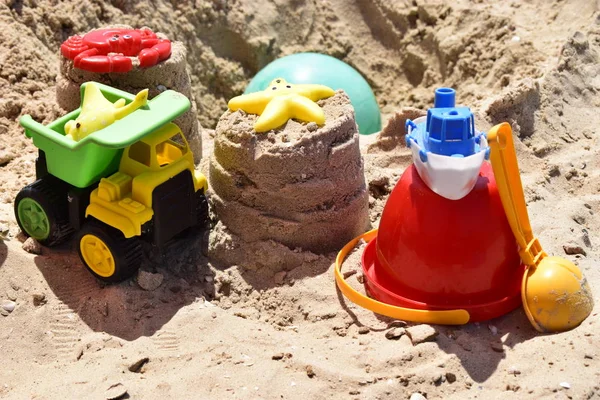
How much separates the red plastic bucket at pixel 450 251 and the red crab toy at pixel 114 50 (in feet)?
4.96

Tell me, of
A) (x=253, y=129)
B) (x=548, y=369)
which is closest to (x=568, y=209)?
(x=548, y=369)

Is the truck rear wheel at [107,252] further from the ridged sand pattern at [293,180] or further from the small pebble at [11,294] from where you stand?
the ridged sand pattern at [293,180]

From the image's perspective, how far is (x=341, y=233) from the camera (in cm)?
369

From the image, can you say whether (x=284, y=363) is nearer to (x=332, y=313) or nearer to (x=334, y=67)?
(x=332, y=313)

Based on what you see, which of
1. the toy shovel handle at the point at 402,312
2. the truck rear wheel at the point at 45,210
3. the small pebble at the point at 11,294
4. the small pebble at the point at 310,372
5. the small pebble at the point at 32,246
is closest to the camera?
the small pebble at the point at 310,372

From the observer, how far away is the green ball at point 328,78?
15.7 ft

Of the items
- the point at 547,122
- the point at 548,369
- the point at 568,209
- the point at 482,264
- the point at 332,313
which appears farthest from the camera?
the point at 547,122

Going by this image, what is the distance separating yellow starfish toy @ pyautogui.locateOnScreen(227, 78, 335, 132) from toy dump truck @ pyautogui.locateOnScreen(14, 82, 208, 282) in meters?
0.30

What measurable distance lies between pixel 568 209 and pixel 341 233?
3.74 feet

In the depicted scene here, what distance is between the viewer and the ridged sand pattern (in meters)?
3.46

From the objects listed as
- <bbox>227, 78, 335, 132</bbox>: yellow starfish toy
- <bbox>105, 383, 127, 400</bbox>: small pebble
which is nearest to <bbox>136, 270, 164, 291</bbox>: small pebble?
Result: <bbox>105, 383, 127, 400</bbox>: small pebble

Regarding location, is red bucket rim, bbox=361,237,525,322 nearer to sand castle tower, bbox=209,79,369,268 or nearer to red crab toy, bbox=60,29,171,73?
sand castle tower, bbox=209,79,369,268

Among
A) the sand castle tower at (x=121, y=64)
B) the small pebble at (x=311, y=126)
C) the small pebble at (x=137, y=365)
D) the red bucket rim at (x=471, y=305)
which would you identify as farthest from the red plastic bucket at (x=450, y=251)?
the sand castle tower at (x=121, y=64)

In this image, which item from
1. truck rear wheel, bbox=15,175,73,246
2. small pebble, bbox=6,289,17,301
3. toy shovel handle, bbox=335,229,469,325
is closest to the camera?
toy shovel handle, bbox=335,229,469,325
